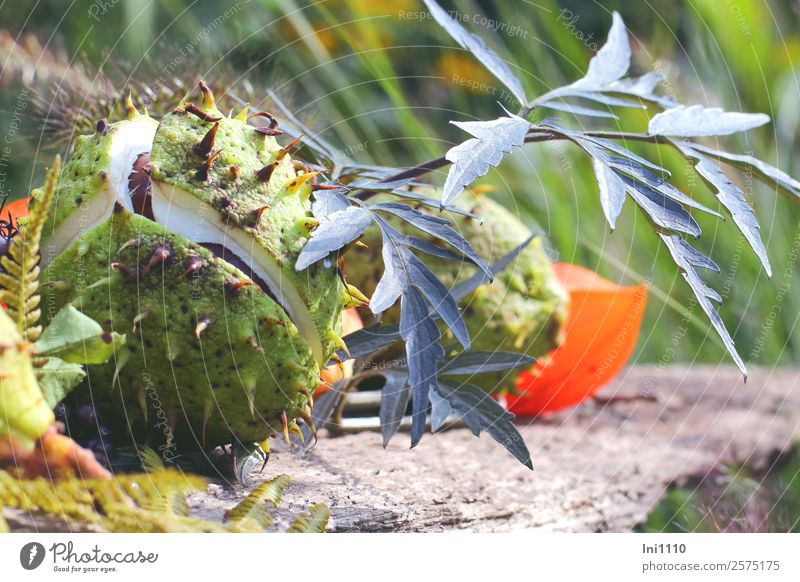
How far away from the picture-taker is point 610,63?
0.78 meters

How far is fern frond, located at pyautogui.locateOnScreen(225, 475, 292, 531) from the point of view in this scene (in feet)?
1.76

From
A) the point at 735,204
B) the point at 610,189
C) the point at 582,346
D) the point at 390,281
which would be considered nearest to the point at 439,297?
the point at 390,281

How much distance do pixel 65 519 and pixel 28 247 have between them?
15cm

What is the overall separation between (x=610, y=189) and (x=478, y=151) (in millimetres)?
99

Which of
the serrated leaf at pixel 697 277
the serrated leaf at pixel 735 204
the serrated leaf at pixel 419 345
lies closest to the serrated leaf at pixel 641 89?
the serrated leaf at pixel 735 204

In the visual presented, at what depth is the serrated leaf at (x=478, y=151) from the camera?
0.51 meters

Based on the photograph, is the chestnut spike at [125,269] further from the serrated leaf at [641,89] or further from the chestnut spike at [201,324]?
the serrated leaf at [641,89]

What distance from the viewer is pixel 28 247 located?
454 millimetres

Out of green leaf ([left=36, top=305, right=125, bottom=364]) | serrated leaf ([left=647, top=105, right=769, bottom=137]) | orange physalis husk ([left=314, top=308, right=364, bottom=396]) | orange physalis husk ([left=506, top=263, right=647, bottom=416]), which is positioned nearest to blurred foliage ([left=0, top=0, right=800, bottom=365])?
orange physalis husk ([left=506, top=263, right=647, bottom=416])

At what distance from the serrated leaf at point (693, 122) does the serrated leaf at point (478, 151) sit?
0.62ft

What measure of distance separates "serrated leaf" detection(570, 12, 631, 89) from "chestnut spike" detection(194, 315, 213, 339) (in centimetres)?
40

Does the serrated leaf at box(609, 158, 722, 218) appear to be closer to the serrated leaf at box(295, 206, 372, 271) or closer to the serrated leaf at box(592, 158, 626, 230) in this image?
the serrated leaf at box(592, 158, 626, 230)

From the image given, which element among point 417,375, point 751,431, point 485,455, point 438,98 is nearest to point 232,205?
point 417,375

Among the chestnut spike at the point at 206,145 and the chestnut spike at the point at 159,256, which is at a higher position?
the chestnut spike at the point at 206,145
